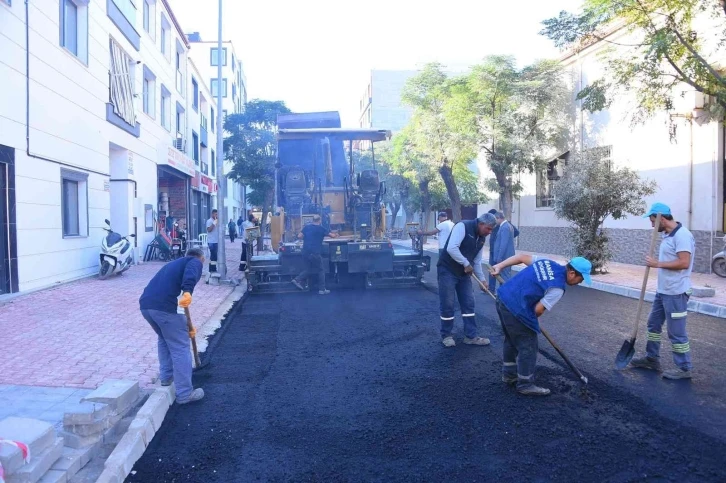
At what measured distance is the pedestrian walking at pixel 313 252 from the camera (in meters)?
10.3

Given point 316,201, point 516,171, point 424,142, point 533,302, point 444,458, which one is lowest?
point 444,458

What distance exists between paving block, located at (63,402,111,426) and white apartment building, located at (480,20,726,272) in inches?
439

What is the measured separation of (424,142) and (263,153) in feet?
32.3

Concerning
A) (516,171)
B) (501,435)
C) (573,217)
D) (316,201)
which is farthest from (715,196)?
(501,435)

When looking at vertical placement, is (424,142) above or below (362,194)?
above

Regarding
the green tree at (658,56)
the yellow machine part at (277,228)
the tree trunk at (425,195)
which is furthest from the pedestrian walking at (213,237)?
the tree trunk at (425,195)

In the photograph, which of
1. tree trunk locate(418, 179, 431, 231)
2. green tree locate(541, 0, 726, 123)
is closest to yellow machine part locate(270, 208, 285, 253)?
green tree locate(541, 0, 726, 123)

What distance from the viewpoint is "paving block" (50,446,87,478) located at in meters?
3.24

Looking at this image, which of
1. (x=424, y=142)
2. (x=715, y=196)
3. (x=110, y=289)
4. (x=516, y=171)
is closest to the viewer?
(x=110, y=289)

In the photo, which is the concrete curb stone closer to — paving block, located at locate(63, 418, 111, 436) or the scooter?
paving block, located at locate(63, 418, 111, 436)

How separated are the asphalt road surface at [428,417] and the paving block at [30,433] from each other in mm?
541

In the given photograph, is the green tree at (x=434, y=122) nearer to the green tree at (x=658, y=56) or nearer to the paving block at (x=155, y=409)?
the green tree at (x=658, y=56)

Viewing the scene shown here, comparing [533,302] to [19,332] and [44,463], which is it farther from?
[19,332]

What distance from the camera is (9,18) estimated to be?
939cm
